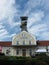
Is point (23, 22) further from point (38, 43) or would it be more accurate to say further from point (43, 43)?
point (43, 43)

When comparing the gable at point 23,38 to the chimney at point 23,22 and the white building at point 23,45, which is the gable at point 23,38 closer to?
the white building at point 23,45

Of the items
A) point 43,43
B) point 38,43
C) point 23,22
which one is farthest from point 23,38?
point 43,43

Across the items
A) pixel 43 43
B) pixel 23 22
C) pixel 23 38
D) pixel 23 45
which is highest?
pixel 23 22

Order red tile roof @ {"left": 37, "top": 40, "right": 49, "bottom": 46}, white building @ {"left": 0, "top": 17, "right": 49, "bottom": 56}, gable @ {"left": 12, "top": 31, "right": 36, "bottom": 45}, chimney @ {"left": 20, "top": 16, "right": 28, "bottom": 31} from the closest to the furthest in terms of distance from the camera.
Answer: white building @ {"left": 0, "top": 17, "right": 49, "bottom": 56} < red tile roof @ {"left": 37, "top": 40, "right": 49, "bottom": 46} < gable @ {"left": 12, "top": 31, "right": 36, "bottom": 45} < chimney @ {"left": 20, "top": 16, "right": 28, "bottom": 31}

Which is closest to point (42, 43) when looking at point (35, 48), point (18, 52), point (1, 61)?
point (35, 48)

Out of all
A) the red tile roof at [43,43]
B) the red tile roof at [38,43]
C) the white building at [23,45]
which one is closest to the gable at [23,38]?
the white building at [23,45]

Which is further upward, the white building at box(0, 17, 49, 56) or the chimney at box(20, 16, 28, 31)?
the chimney at box(20, 16, 28, 31)

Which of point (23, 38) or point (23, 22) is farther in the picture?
point (23, 22)

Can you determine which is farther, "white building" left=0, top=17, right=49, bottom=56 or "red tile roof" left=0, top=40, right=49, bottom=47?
"red tile roof" left=0, top=40, right=49, bottom=47

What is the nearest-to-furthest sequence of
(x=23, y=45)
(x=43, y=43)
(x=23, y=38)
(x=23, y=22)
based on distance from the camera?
(x=23, y=45) < (x=43, y=43) < (x=23, y=38) < (x=23, y=22)

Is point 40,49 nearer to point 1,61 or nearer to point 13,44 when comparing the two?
point 13,44

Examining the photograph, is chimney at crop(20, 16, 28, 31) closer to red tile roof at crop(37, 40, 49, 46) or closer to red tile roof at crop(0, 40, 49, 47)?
red tile roof at crop(0, 40, 49, 47)

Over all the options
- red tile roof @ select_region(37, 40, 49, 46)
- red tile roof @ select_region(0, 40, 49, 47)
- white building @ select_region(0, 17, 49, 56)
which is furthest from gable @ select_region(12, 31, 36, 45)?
red tile roof @ select_region(37, 40, 49, 46)

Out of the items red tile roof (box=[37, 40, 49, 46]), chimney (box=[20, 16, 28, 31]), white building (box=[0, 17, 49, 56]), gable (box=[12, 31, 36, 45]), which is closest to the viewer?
white building (box=[0, 17, 49, 56])
